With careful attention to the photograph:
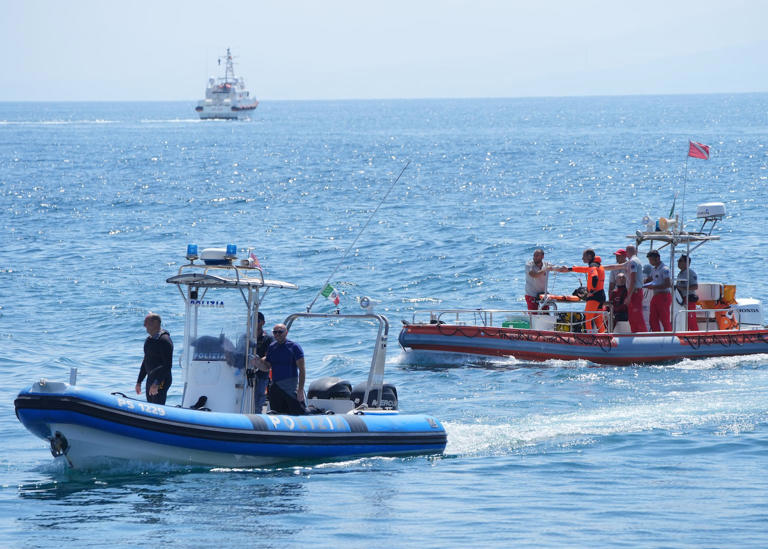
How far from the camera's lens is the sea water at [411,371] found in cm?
1084

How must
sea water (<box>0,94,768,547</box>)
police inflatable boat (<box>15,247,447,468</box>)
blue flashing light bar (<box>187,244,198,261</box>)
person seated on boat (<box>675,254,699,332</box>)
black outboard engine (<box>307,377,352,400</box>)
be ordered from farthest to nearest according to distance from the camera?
person seated on boat (<box>675,254,699,332</box>) < black outboard engine (<box>307,377,352,400</box>) < blue flashing light bar (<box>187,244,198,261</box>) < police inflatable boat (<box>15,247,447,468</box>) < sea water (<box>0,94,768,547</box>)

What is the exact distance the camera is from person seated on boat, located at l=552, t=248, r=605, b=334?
1879 centimetres

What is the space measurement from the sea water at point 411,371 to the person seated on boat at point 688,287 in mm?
1081

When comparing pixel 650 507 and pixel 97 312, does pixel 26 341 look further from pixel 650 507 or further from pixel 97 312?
pixel 650 507

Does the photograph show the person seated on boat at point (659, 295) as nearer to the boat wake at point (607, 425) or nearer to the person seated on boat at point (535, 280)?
the person seated on boat at point (535, 280)

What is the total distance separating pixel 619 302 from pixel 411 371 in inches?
137

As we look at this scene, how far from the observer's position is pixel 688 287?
1903 centimetres

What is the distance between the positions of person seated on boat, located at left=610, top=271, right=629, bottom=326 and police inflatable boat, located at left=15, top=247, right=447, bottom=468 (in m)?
6.21

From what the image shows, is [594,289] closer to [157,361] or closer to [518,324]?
[518,324]

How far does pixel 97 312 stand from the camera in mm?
24422

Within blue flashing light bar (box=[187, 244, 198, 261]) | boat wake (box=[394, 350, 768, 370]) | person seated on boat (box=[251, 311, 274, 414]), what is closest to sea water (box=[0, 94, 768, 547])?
boat wake (box=[394, 350, 768, 370])

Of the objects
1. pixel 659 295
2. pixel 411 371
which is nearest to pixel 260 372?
pixel 411 371

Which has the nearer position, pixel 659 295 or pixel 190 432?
pixel 190 432

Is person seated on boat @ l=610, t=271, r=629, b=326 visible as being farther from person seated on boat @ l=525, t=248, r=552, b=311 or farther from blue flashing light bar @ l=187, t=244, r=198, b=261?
blue flashing light bar @ l=187, t=244, r=198, b=261
